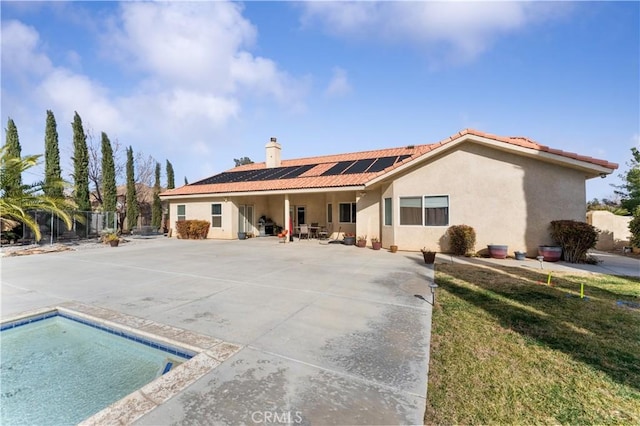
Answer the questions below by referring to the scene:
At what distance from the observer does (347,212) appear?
1816cm

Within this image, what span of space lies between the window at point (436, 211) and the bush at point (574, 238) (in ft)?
12.5

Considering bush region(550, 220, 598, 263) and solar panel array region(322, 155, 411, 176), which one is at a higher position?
solar panel array region(322, 155, 411, 176)

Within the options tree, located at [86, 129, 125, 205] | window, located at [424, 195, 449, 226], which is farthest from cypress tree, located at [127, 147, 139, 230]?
window, located at [424, 195, 449, 226]

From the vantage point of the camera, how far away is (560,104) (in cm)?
1463

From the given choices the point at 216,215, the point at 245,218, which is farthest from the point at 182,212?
the point at 245,218

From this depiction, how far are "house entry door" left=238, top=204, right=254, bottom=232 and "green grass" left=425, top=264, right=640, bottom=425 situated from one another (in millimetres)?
16029

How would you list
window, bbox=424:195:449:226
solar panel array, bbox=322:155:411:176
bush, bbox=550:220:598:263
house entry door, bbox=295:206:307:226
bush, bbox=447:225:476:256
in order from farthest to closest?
house entry door, bbox=295:206:307:226 → solar panel array, bbox=322:155:411:176 → window, bbox=424:195:449:226 → bush, bbox=447:225:476:256 → bush, bbox=550:220:598:263

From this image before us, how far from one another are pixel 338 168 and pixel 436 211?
736cm

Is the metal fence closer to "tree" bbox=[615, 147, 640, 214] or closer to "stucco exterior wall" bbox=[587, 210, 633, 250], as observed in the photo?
"stucco exterior wall" bbox=[587, 210, 633, 250]

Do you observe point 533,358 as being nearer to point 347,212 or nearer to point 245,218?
point 347,212

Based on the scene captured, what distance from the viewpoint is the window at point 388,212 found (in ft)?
46.4

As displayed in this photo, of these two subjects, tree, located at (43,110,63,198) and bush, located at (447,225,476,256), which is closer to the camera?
bush, located at (447,225,476,256)

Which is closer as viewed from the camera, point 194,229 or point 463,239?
point 463,239

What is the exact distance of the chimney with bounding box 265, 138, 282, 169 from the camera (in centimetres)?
2309
